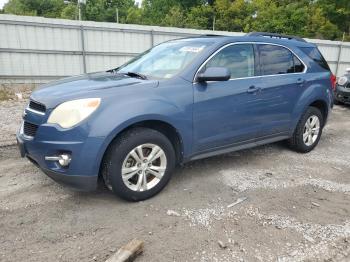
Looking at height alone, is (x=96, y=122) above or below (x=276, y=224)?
above

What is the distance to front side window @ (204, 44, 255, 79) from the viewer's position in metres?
4.08

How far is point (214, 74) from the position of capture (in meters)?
3.73

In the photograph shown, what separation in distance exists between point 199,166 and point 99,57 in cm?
815

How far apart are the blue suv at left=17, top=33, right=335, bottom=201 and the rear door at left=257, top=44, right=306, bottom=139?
1cm

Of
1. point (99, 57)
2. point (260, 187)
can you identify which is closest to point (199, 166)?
point (260, 187)

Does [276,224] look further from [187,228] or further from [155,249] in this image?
[155,249]

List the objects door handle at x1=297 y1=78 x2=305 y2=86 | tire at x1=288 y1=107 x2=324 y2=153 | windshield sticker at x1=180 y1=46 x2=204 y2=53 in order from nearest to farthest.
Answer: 1. windshield sticker at x1=180 y1=46 x2=204 y2=53
2. door handle at x1=297 y1=78 x2=305 y2=86
3. tire at x1=288 y1=107 x2=324 y2=153

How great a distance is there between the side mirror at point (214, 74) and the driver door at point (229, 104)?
0.10 m

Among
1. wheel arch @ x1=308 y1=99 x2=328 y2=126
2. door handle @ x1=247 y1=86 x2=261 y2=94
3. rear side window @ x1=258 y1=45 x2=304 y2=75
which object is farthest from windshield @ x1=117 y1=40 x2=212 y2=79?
wheel arch @ x1=308 y1=99 x2=328 y2=126

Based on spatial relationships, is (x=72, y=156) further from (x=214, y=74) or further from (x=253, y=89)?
(x=253, y=89)

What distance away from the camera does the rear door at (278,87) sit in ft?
14.9

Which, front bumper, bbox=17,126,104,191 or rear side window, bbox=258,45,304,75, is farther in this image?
rear side window, bbox=258,45,304,75

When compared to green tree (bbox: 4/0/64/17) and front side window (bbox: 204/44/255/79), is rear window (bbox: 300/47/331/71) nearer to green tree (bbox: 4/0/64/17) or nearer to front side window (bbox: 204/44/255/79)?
front side window (bbox: 204/44/255/79)

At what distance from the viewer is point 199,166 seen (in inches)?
182
